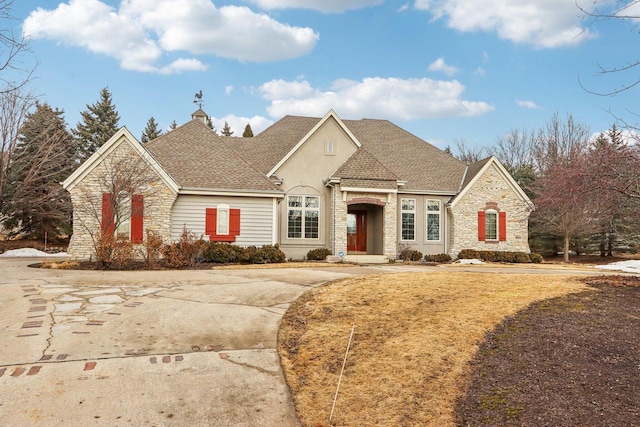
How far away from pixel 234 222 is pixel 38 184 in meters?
17.2

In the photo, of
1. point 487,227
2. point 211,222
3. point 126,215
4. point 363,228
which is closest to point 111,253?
point 126,215

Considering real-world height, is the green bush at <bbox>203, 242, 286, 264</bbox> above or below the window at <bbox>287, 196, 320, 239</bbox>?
below

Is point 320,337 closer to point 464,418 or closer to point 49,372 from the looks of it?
point 464,418

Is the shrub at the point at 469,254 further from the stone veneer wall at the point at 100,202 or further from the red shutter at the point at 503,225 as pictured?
the stone veneer wall at the point at 100,202

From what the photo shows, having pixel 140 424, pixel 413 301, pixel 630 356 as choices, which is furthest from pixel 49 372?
pixel 630 356

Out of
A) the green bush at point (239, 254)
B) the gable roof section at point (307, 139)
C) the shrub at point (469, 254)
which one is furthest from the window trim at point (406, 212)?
the green bush at point (239, 254)

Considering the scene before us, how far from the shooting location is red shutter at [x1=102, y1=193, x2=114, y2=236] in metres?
16.8

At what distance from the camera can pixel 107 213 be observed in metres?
17.1

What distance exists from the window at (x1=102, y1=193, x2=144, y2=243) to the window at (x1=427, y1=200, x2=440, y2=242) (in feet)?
46.2

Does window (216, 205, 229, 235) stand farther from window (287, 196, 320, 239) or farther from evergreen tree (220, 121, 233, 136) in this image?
evergreen tree (220, 121, 233, 136)

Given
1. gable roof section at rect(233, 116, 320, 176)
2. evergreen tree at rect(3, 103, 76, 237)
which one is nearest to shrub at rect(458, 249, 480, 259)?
gable roof section at rect(233, 116, 320, 176)

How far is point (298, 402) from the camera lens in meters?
4.80

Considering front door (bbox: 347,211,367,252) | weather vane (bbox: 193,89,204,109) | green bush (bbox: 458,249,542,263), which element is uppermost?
weather vane (bbox: 193,89,204,109)

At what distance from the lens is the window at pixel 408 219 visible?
74.5 ft
